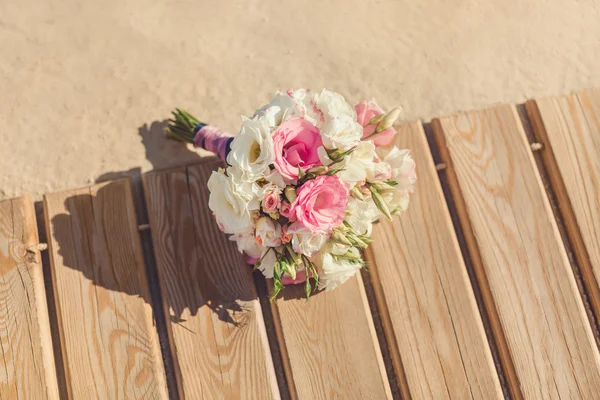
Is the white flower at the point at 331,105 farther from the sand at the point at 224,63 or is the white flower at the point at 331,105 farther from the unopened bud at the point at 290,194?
the sand at the point at 224,63

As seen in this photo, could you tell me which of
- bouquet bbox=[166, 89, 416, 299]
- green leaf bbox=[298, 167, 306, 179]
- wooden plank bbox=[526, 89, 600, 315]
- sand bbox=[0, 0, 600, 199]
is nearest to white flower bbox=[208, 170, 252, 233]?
bouquet bbox=[166, 89, 416, 299]

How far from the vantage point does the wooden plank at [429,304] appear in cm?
139

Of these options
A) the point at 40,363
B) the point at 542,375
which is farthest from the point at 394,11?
the point at 40,363

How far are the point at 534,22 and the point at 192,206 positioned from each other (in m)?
1.14

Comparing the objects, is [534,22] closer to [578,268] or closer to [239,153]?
[578,268]

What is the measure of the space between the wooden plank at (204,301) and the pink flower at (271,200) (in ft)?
1.18

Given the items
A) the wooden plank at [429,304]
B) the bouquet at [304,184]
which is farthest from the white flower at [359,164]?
the wooden plank at [429,304]

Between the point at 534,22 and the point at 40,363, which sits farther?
the point at 534,22

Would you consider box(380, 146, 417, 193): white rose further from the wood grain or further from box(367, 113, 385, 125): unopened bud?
the wood grain

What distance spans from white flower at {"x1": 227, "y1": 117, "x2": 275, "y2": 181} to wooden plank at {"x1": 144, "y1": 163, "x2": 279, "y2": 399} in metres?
0.38

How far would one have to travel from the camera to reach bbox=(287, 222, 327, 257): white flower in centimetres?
109

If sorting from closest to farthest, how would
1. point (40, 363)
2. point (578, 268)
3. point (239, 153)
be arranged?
point (239, 153)
point (40, 363)
point (578, 268)

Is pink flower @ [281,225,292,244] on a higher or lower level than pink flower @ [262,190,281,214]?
lower

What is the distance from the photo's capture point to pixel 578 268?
1.51 meters
